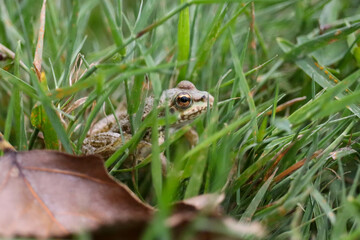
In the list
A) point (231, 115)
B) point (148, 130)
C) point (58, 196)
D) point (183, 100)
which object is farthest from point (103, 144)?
point (58, 196)

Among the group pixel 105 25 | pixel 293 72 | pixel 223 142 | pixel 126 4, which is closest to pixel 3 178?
pixel 223 142

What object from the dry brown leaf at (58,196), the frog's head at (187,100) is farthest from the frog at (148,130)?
the dry brown leaf at (58,196)

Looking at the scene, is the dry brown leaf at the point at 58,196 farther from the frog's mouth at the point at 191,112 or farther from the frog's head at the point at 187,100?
the frog's mouth at the point at 191,112

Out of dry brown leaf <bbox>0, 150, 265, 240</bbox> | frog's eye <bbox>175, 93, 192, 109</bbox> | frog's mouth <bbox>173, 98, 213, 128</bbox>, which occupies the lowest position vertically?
frog's mouth <bbox>173, 98, 213, 128</bbox>

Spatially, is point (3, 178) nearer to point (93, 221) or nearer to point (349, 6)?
point (93, 221)

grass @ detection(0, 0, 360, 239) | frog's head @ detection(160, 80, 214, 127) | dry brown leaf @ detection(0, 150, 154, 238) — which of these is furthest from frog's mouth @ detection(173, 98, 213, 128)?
dry brown leaf @ detection(0, 150, 154, 238)

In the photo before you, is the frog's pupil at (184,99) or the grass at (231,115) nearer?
the grass at (231,115)

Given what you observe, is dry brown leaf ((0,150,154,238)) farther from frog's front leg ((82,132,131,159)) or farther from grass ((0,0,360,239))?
frog's front leg ((82,132,131,159))

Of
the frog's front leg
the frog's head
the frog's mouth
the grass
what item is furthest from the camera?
the frog's mouth
